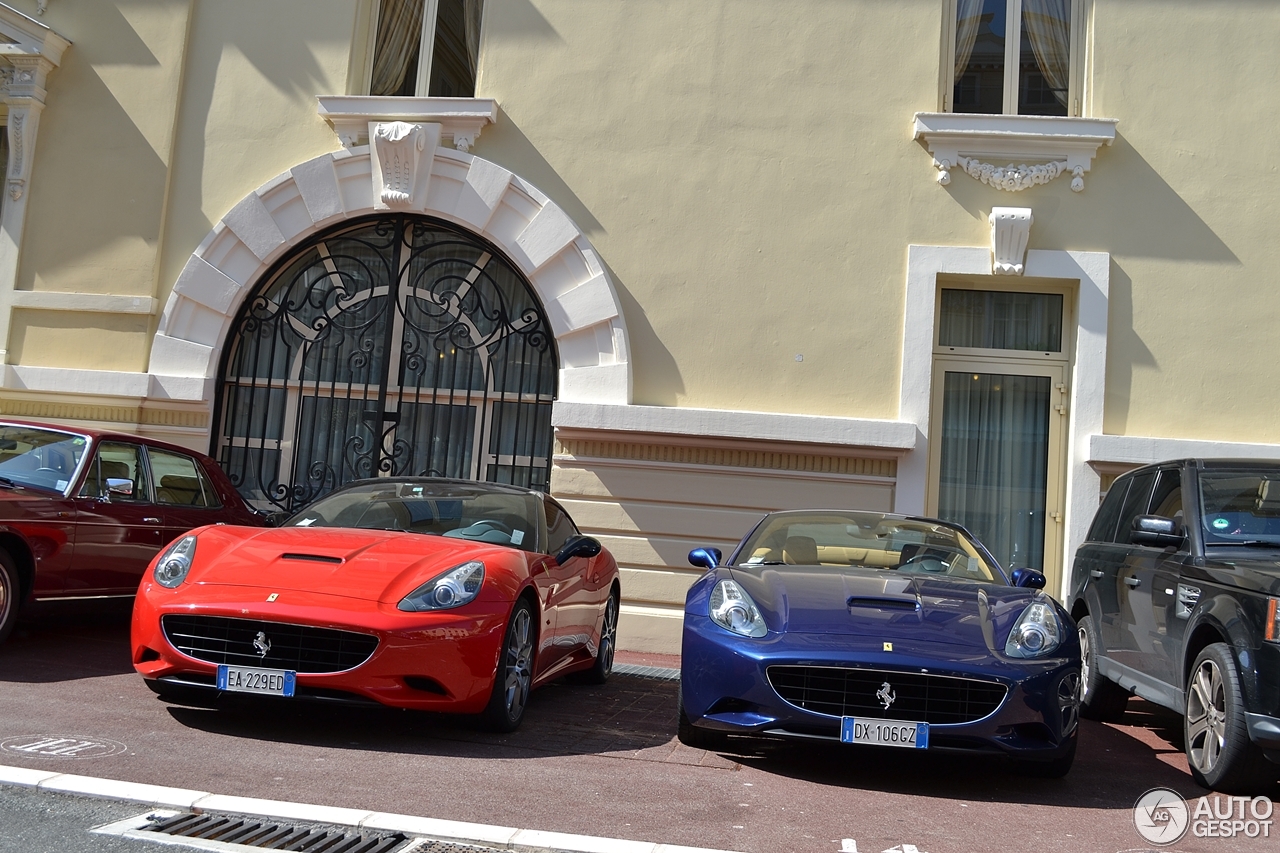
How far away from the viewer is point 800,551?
6781 millimetres

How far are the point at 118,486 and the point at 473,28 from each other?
621 centimetres

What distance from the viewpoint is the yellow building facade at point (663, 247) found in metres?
10.5

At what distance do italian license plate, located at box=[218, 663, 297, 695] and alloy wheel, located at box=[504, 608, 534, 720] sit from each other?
103 cm

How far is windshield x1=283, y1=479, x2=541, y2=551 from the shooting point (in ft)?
22.1

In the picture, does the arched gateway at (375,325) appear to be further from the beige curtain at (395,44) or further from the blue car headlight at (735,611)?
the blue car headlight at (735,611)

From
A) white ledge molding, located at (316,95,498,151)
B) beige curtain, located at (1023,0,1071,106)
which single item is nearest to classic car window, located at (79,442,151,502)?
white ledge molding, located at (316,95,498,151)

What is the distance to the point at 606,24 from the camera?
11305 mm

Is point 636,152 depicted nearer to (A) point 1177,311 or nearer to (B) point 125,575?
(A) point 1177,311

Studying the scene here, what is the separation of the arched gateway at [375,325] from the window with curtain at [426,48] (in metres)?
0.99

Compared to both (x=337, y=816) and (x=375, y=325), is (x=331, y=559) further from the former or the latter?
(x=375, y=325)

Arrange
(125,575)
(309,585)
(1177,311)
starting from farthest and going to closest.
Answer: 1. (1177,311)
2. (125,575)
3. (309,585)

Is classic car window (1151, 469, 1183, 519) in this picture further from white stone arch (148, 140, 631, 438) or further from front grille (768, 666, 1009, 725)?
white stone arch (148, 140, 631, 438)

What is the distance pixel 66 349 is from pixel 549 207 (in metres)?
4.97

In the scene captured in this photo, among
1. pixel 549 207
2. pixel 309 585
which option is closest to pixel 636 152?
pixel 549 207
